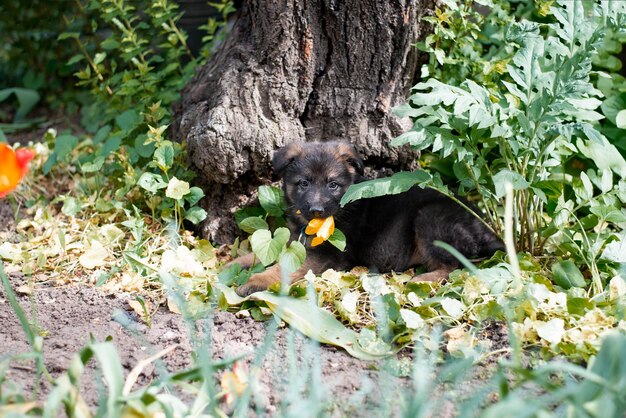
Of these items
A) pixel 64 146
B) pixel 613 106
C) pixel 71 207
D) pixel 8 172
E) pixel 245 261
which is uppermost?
pixel 8 172

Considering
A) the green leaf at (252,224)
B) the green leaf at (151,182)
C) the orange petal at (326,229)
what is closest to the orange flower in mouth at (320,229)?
the orange petal at (326,229)

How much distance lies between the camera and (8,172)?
8.69ft

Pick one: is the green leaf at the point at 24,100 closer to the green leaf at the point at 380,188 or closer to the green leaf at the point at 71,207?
the green leaf at the point at 71,207

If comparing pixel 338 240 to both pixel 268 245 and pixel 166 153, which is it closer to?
pixel 268 245

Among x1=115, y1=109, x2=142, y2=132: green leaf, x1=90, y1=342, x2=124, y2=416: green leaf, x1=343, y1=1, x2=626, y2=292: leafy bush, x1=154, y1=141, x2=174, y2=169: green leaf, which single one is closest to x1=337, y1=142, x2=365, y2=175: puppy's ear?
x1=343, y1=1, x2=626, y2=292: leafy bush

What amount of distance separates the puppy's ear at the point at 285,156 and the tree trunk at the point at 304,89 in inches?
9.3

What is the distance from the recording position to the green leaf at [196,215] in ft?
16.1

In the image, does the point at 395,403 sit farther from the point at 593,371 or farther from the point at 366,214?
the point at 366,214

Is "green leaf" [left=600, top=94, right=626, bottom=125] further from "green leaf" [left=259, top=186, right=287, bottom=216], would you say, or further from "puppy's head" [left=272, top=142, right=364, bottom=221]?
"green leaf" [left=259, top=186, right=287, bottom=216]

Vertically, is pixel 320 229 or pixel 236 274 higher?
pixel 320 229

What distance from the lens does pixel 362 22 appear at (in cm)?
468

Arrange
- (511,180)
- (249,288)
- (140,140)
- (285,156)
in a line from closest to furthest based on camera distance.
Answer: (511,180), (249,288), (285,156), (140,140)

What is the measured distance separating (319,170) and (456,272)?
1019mm

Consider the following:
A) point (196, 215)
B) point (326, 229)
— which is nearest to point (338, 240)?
point (326, 229)
